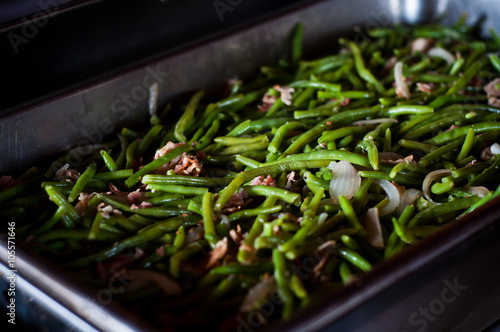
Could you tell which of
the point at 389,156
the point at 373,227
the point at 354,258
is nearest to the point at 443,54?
the point at 389,156

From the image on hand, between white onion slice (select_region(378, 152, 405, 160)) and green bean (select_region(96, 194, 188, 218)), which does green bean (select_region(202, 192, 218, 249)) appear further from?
white onion slice (select_region(378, 152, 405, 160))

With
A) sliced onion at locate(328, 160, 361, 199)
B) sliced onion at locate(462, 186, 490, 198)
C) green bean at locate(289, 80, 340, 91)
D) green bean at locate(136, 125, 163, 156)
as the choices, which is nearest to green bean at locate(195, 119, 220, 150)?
green bean at locate(136, 125, 163, 156)

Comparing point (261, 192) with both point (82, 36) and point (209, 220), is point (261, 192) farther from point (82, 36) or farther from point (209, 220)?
point (82, 36)

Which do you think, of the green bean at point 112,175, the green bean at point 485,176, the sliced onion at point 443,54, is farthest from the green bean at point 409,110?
the green bean at point 112,175

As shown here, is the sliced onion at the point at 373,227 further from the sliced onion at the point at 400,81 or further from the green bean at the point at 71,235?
the sliced onion at the point at 400,81

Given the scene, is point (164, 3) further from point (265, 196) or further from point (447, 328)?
point (447, 328)

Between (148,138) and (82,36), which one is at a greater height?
(82,36)
